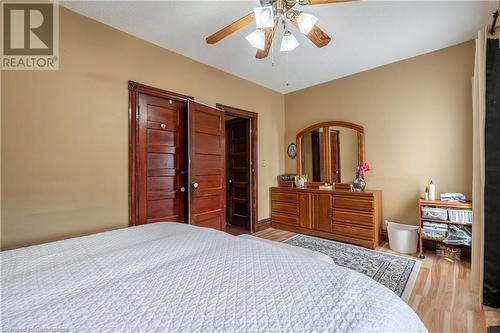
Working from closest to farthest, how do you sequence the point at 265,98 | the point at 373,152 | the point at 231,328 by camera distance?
1. the point at 231,328
2. the point at 373,152
3. the point at 265,98

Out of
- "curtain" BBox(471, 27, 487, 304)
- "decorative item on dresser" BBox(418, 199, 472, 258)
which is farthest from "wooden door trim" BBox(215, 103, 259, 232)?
"curtain" BBox(471, 27, 487, 304)

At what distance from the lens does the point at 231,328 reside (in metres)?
0.64

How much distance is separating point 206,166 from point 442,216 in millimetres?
2979

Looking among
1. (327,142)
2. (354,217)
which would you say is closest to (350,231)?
(354,217)

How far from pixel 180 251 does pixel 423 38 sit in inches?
135

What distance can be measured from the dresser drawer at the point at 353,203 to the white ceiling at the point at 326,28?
6.43 feet

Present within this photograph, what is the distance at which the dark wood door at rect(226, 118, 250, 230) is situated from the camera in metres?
4.10

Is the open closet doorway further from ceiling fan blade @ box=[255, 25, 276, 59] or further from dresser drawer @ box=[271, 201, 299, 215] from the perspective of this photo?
ceiling fan blade @ box=[255, 25, 276, 59]

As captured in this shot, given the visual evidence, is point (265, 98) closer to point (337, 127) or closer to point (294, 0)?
point (337, 127)

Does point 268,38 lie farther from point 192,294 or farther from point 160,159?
point 192,294

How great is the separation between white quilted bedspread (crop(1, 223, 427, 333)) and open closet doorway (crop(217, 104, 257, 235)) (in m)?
2.80

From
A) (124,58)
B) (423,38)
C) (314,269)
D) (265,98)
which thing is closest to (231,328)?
(314,269)

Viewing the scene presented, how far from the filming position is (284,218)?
4.05 m

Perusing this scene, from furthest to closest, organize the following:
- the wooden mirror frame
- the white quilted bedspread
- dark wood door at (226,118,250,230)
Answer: dark wood door at (226,118,250,230), the wooden mirror frame, the white quilted bedspread
